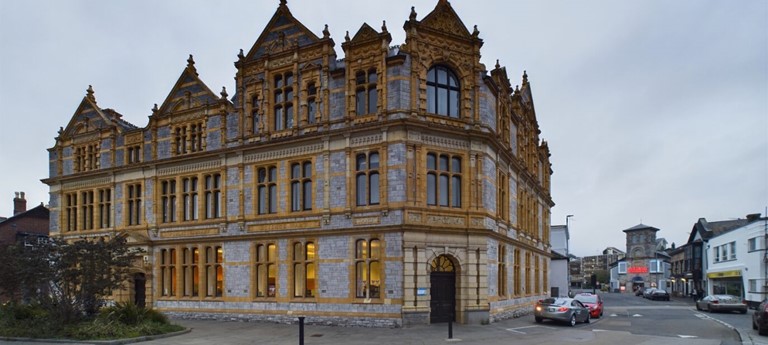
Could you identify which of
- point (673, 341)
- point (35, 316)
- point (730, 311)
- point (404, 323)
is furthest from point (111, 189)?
point (730, 311)

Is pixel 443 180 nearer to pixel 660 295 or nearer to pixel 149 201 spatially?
pixel 149 201

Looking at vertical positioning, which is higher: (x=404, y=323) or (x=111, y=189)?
(x=111, y=189)

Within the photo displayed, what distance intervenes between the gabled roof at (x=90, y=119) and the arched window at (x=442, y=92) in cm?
1944

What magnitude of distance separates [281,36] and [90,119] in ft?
50.1

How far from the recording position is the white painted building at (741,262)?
149 ft

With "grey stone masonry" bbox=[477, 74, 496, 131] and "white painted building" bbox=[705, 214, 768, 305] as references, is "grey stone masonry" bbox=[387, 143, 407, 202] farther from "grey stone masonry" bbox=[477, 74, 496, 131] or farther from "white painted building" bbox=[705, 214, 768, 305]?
"white painted building" bbox=[705, 214, 768, 305]

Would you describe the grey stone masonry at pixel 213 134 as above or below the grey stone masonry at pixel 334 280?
above

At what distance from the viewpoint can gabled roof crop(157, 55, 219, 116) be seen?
3103cm

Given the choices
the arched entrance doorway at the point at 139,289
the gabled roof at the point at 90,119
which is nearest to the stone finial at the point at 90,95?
the gabled roof at the point at 90,119

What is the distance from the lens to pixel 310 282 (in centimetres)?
2645

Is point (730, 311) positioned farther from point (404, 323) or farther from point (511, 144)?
point (404, 323)

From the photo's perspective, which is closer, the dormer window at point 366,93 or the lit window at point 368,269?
the lit window at point 368,269

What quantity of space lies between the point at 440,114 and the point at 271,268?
10.7 metres

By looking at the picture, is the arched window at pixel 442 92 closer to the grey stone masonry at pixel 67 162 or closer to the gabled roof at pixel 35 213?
the grey stone masonry at pixel 67 162
